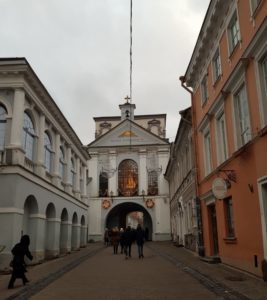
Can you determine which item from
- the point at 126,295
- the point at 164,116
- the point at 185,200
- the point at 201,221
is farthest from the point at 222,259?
the point at 164,116

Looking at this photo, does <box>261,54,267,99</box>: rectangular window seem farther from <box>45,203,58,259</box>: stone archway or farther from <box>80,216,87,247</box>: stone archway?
<box>80,216,87,247</box>: stone archway

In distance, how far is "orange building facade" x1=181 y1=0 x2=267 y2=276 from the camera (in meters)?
10.3

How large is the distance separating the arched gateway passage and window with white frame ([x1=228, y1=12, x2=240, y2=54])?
3205 centimetres

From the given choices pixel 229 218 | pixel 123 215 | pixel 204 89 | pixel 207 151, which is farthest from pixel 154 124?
pixel 229 218

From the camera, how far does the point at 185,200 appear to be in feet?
82.7

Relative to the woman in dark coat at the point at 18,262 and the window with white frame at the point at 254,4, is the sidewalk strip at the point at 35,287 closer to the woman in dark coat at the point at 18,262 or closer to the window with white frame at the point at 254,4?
the woman in dark coat at the point at 18,262

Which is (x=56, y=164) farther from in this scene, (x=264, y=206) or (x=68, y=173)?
(x=264, y=206)

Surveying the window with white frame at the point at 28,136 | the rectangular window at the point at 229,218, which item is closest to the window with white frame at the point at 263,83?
the rectangular window at the point at 229,218

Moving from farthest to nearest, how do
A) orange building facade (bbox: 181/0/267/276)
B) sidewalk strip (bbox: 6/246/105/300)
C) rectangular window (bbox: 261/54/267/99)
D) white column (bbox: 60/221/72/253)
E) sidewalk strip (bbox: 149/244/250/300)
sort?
white column (bbox: 60/221/72/253) < orange building facade (bbox: 181/0/267/276) < rectangular window (bbox: 261/54/267/99) < sidewalk strip (bbox: 6/246/105/300) < sidewalk strip (bbox: 149/244/250/300)

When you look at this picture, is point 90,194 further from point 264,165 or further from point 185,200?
point 264,165

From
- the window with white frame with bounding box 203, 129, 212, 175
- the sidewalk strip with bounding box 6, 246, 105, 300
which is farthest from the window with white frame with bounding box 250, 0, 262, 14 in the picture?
the sidewalk strip with bounding box 6, 246, 105, 300

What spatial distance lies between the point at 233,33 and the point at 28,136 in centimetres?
1089

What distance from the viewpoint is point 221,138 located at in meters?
14.9

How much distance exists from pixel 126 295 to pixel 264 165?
4.75m
